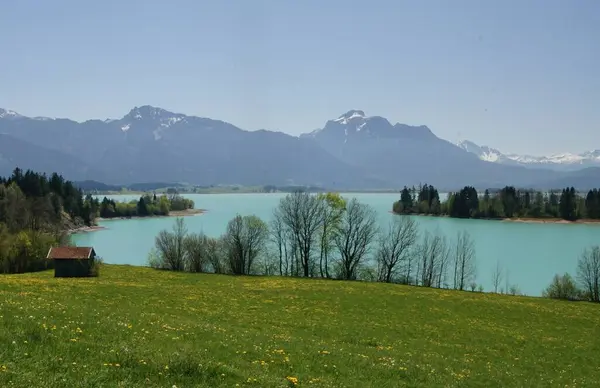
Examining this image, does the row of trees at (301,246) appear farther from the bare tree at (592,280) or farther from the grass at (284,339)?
the grass at (284,339)

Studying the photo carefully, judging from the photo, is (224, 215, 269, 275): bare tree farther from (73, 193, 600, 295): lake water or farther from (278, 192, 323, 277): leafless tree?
(73, 193, 600, 295): lake water

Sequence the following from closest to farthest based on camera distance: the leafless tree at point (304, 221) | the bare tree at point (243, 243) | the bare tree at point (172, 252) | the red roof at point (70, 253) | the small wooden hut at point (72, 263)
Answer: the small wooden hut at point (72, 263), the red roof at point (70, 253), the bare tree at point (172, 252), the bare tree at point (243, 243), the leafless tree at point (304, 221)

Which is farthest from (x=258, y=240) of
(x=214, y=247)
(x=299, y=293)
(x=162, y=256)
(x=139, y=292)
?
(x=139, y=292)

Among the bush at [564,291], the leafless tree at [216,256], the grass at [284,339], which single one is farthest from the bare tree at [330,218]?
the bush at [564,291]

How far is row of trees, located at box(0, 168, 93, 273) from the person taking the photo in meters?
57.5

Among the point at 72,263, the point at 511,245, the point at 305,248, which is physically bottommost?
the point at 511,245

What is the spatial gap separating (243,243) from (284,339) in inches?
1932

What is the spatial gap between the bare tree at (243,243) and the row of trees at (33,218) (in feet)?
75.6

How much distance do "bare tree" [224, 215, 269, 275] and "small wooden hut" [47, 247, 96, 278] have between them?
72.1 ft

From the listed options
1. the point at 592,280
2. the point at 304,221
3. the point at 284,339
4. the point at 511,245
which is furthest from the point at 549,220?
the point at 284,339

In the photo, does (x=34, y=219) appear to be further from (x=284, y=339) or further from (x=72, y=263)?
(x=284, y=339)

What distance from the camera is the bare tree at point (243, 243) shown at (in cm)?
6788

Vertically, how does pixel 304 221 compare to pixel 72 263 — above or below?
above

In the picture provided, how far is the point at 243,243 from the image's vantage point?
68.6 metres
